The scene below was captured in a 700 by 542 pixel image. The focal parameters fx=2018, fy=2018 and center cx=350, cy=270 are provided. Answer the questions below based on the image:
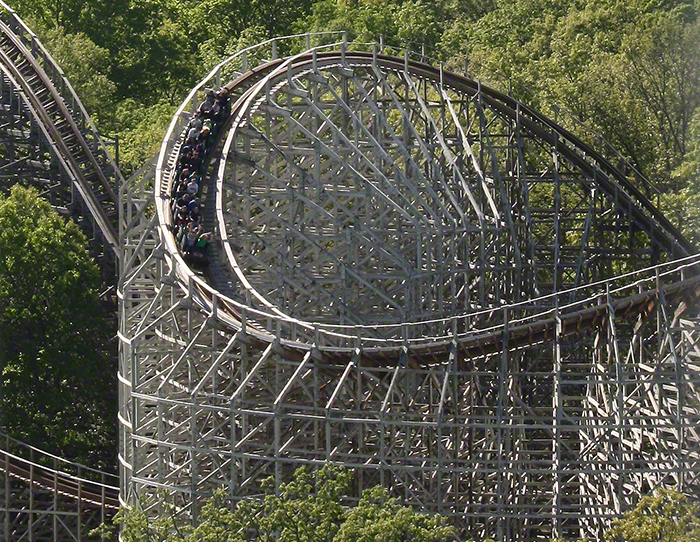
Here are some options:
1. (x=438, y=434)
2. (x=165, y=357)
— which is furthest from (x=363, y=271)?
(x=438, y=434)

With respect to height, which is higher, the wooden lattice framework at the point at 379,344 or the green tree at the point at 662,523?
the wooden lattice framework at the point at 379,344

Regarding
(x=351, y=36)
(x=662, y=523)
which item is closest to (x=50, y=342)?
(x=662, y=523)

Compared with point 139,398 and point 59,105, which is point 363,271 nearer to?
point 139,398

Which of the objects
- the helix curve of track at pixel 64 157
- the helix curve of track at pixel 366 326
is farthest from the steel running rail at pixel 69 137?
the helix curve of track at pixel 366 326

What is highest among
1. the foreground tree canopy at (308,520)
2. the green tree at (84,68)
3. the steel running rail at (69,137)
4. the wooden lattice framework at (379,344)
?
the green tree at (84,68)

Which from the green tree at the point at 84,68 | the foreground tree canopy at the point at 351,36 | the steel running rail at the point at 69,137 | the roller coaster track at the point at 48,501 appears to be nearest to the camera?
the roller coaster track at the point at 48,501

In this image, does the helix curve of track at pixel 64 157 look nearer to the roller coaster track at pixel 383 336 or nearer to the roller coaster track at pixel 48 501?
the roller coaster track at pixel 48 501

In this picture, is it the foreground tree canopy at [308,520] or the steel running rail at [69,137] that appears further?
the steel running rail at [69,137]
